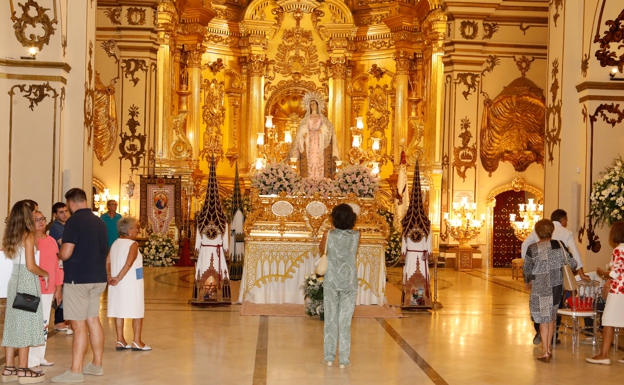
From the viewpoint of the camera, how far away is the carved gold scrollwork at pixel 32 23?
42.8ft

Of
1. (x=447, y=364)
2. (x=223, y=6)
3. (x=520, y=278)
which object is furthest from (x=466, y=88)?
(x=447, y=364)

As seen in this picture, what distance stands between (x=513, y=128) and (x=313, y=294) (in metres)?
11.9

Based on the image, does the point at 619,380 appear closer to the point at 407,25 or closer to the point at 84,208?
the point at 84,208

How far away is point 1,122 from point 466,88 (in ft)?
42.8

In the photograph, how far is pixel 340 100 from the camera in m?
26.6

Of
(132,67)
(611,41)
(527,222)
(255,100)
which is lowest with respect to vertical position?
(527,222)

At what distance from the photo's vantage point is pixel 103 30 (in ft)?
72.1

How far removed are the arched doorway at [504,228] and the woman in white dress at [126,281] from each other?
14.4 m

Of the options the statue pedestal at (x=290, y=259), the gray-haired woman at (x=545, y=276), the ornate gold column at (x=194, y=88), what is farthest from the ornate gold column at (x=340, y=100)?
the gray-haired woman at (x=545, y=276)

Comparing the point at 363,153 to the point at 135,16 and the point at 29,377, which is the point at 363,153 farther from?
the point at 29,377

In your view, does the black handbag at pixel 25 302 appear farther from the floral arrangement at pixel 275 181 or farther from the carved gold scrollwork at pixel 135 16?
the carved gold scrollwork at pixel 135 16

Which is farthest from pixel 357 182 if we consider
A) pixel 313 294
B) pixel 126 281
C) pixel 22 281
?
pixel 22 281

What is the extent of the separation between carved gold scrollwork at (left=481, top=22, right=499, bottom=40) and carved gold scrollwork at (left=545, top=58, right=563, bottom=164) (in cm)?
822

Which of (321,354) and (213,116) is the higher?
(213,116)
